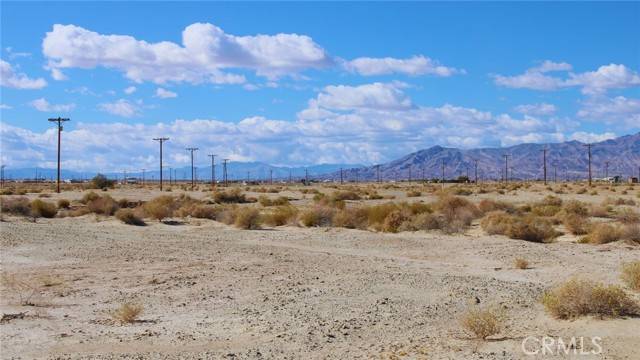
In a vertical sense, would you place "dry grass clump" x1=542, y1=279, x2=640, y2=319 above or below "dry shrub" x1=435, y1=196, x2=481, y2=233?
below

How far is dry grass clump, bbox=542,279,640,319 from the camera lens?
1329 centimetres

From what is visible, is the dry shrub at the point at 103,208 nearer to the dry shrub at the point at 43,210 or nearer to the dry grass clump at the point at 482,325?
the dry shrub at the point at 43,210

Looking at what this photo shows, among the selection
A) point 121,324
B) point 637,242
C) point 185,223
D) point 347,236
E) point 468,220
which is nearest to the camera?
point 121,324

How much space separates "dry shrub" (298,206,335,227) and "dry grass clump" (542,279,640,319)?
2350 cm

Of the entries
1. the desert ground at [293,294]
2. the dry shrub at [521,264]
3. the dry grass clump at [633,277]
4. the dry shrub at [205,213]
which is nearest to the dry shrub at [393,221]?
the desert ground at [293,294]

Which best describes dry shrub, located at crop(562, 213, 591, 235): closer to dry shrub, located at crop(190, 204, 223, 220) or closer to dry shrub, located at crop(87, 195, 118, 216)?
dry shrub, located at crop(190, 204, 223, 220)

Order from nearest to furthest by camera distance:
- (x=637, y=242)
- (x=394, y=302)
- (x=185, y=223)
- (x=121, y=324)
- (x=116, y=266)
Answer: (x=121, y=324) → (x=394, y=302) → (x=116, y=266) → (x=637, y=242) → (x=185, y=223)

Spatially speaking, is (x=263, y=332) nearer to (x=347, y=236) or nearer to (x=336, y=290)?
(x=336, y=290)

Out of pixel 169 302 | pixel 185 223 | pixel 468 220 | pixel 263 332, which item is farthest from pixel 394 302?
pixel 185 223

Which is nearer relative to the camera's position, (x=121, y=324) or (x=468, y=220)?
(x=121, y=324)

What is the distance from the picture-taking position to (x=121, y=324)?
46.5 feet

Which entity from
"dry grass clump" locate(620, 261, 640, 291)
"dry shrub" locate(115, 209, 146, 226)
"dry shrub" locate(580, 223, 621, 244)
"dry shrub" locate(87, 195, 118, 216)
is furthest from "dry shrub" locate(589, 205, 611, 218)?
"dry shrub" locate(87, 195, 118, 216)

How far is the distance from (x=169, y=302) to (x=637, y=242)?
1748 cm

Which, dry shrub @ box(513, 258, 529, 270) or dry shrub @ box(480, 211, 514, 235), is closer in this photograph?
dry shrub @ box(513, 258, 529, 270)
